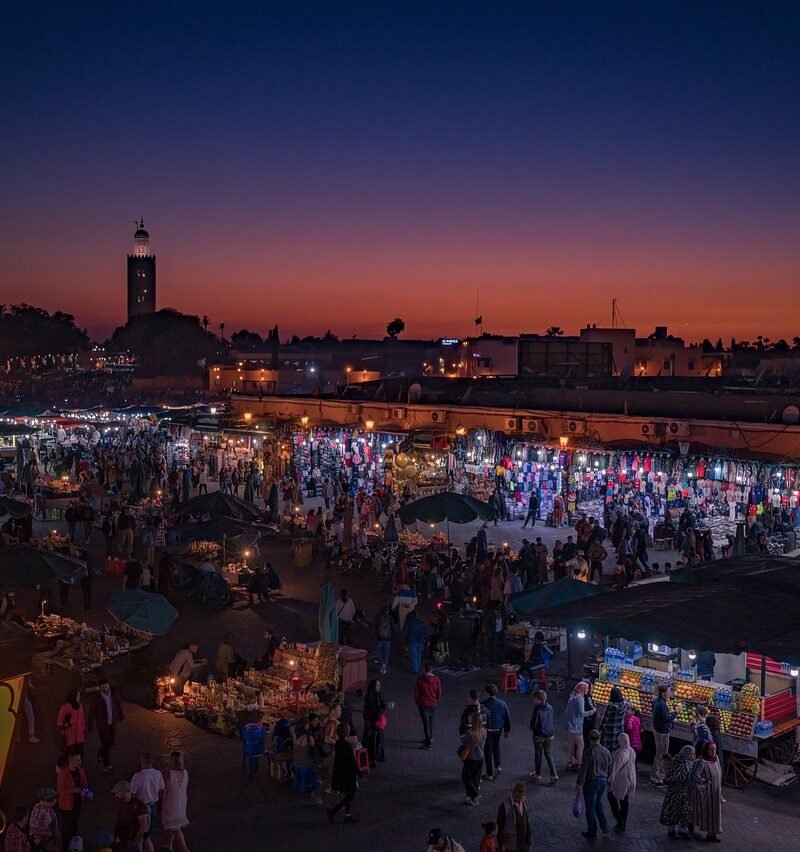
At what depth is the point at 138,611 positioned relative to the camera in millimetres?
13461

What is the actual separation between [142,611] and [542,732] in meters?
6.23

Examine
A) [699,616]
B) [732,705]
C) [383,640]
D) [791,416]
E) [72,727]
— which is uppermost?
[791,416]

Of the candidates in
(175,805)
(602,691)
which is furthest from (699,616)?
(175,805)

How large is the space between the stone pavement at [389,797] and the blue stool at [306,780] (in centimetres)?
12

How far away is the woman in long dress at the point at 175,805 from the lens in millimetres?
8375

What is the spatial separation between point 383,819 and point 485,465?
19540mm

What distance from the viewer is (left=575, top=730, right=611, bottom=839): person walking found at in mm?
8820

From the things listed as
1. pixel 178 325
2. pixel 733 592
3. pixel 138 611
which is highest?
pixel 178 325

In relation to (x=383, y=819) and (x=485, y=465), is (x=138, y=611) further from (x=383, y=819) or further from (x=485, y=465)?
(x=485, y=465)

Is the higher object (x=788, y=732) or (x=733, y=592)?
(x=733, y=592)

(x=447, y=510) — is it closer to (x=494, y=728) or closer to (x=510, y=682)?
(x=510, y=682)

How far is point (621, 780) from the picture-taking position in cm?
893

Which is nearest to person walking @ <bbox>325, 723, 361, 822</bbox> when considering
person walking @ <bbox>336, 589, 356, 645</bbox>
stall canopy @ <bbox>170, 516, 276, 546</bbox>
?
person walking @ <bbox>336, 589, 356, 645</bbox>

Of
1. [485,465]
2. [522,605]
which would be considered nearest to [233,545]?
[522,605]
